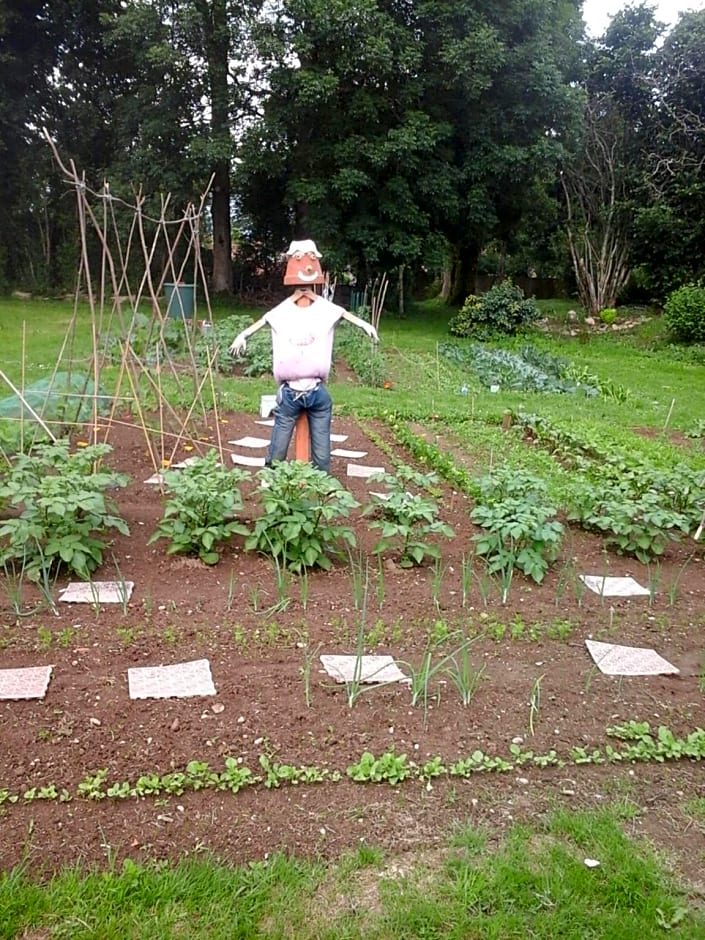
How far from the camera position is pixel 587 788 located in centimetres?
225

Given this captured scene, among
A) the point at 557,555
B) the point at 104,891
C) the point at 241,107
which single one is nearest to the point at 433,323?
the point at 241,107

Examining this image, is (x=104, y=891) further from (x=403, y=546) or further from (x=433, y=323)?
(x=433, y=323)

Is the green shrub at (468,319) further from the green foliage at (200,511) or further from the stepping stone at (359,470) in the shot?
the green foliage at (200,511)

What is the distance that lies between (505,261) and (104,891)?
78.3ft

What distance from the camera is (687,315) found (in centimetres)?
1432

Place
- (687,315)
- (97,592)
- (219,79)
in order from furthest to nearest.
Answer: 1. (219,79)
2. (687,315)
3. (97,592)

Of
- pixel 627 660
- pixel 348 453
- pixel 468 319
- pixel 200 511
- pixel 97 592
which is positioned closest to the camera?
pixel 627 660

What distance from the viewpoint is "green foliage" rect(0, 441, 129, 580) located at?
128 inches

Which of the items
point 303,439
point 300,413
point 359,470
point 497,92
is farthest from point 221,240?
point 300,413

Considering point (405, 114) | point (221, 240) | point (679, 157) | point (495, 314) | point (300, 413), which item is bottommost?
point (495, 314)

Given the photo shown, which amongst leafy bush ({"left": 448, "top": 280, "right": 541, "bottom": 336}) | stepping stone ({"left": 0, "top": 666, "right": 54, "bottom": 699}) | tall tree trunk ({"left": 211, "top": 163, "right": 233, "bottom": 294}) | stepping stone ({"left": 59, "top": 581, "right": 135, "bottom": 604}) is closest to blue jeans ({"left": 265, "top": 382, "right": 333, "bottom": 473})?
stepping stone ({"left": 59, "top": 581, "right": 135, "bottom": 604})

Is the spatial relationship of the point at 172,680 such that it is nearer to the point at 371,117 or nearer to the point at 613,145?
the point at 371,117

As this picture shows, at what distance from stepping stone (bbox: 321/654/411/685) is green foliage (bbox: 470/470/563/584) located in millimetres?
899

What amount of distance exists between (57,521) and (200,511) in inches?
25.1
